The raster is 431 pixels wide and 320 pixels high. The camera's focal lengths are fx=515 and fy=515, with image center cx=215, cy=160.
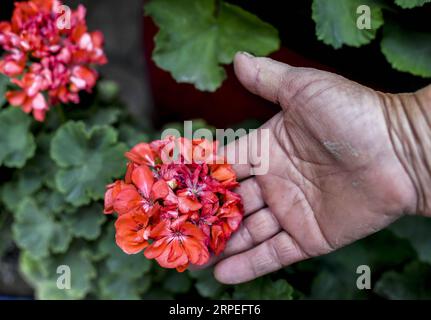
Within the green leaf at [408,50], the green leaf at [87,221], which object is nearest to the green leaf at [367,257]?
the green leaf at [408,50]

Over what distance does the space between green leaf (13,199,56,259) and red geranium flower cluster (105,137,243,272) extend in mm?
529

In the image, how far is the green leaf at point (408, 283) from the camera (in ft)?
5.48

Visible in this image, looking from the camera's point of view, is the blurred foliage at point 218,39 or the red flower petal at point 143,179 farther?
the blurred foliage at point 218,39

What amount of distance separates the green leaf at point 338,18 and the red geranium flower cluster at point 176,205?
1.45ft

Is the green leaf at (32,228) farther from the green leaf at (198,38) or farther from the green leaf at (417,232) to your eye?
the green leaf at (417,232)

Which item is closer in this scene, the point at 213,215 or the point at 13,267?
the point at 213,215

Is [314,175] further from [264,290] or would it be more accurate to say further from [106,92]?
[106,92]

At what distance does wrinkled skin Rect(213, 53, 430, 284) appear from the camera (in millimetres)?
1149

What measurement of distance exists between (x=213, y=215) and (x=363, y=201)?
0.35 m

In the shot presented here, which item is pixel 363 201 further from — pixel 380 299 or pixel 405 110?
pixel 380 299

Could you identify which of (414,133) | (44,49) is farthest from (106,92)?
(414,133)

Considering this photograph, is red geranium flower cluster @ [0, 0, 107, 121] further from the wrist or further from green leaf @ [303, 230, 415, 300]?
green leaf @ [303, 230, 415, 300]
